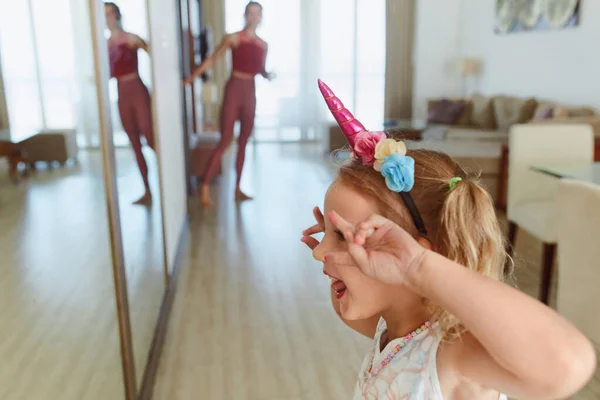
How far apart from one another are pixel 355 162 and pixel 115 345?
4.21 ft

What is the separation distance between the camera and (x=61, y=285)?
58.9 inches

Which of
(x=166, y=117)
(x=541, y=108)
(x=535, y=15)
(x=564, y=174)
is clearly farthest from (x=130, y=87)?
(x=535, y=15)

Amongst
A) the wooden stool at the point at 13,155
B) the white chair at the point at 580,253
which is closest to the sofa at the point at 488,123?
the white chair at the point at 580,253

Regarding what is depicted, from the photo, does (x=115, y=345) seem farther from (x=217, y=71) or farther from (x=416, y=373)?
(x=217, y=71)

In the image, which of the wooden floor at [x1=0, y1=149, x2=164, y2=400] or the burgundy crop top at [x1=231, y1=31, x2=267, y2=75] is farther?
the burgundy crop top at [x1=231, y1=31, x2=267, y2=75]

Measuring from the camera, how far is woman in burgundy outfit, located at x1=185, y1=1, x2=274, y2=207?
4703 mm

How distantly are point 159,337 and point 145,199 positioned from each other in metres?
0.62

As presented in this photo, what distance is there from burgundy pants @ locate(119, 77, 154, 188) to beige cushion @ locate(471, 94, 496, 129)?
5.24 metres

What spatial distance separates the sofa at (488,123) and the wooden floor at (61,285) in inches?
93.1

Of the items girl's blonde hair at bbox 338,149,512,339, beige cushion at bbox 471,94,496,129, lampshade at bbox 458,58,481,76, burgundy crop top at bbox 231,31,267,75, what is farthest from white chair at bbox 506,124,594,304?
lampshade at bbox 458,58,481,76

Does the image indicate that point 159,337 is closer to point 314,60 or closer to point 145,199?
point 145,199

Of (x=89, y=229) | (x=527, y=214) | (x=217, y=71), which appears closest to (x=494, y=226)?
(x=89, y=229)

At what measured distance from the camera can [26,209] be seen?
1.29 metres

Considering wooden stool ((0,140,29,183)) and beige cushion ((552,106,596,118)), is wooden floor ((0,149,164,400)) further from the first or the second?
beige cushion ((552,106,596,118))
